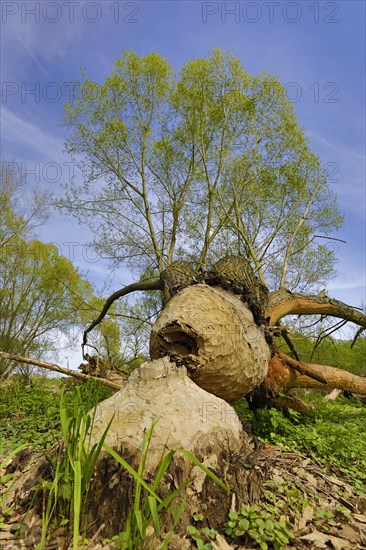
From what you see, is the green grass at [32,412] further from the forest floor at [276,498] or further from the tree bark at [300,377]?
the tree bark at [300,377]

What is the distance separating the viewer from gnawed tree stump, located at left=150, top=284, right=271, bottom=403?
421cm

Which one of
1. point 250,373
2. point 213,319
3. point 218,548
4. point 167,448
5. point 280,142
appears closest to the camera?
point 218,548

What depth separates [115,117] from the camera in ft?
42.2

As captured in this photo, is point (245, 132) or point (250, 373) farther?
point (245, 132)

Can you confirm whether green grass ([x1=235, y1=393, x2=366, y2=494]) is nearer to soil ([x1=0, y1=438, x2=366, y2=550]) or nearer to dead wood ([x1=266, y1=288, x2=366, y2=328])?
soil ([x1=0, y1=438, x2=366, y2=550])

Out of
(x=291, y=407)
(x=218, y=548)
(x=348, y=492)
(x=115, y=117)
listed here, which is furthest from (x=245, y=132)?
(x=218, y=548)

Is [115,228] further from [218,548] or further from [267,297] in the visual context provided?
[218,548]

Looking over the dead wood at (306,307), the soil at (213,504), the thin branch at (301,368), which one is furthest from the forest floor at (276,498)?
the dead wood at (306,307)

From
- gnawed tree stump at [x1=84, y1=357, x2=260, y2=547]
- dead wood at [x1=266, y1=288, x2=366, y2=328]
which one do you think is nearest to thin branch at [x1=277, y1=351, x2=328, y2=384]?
dead wood at [x1=266, y1=288, x2=366, y2=328]

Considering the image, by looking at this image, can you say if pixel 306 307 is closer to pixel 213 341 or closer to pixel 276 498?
pixel 213 341

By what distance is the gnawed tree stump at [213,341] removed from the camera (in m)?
4.21

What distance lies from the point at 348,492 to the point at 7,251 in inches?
589

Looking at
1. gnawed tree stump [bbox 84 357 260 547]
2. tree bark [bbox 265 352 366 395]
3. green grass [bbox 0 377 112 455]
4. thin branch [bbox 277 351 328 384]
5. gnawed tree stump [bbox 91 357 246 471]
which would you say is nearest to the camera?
gnawed tree stump [bbox 84 357 260 547]

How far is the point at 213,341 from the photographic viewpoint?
425cm
